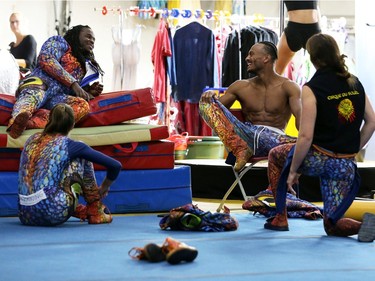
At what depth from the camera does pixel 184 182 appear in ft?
19.0

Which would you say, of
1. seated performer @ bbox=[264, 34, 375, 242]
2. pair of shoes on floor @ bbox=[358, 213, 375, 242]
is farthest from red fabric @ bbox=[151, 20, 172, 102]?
pair of shoes on floor @ bbox=[358, 213, 375, 242]

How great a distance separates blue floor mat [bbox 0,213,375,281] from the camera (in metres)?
3.22

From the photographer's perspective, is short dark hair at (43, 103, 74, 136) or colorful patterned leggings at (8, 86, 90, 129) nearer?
short dark hair at (43, 103, 74, 136)

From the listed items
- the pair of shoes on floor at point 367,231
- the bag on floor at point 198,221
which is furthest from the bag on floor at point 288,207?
the pair of shoes on floor at point 367,231

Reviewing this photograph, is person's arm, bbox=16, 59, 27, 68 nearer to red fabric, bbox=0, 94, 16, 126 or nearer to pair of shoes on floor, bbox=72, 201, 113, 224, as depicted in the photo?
red fabric, bbox=0, 94, 16, 126

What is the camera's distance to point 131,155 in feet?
18.8

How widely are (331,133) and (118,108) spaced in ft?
6.17

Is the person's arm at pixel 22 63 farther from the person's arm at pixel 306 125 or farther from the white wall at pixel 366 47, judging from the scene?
the person's arm at pixel 306 125

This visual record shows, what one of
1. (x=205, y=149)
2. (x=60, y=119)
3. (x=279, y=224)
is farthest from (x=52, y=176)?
(x=205, y=149)

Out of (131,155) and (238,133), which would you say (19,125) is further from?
(238,133)

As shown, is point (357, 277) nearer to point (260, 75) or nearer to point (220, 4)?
point (260, 75)

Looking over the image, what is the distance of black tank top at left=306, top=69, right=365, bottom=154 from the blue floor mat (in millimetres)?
499

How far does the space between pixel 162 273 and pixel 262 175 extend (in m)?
3.64

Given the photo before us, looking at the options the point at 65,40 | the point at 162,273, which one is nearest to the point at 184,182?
the point at 65,40
